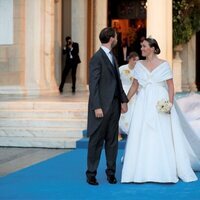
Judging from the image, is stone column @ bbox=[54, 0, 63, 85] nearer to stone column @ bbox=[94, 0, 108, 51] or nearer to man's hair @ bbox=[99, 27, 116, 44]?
stone column @ bbox=[94, 0, 108, 51]

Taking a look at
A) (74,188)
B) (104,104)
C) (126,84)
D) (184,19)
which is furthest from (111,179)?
(184,19)

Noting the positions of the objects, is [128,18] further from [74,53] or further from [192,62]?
[74,53]

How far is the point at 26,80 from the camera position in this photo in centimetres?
1681

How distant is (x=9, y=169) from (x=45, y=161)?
0.77 m

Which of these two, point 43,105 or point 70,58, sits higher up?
point 70,58

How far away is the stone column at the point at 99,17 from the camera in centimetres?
2078

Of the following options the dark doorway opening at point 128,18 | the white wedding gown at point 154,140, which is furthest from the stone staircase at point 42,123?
the dark doorway opening at point 128,18

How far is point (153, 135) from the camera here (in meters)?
7.46

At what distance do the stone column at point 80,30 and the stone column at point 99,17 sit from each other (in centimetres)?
68

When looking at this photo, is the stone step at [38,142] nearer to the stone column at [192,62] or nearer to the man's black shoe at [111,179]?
the man's black shoe at [111,179]

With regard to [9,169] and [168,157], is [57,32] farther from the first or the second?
[168,157]

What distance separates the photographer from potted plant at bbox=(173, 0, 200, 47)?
1942 centimetres

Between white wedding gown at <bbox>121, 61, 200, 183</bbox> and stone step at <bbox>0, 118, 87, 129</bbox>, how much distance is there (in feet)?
15.4

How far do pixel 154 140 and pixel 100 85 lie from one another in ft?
3.42
